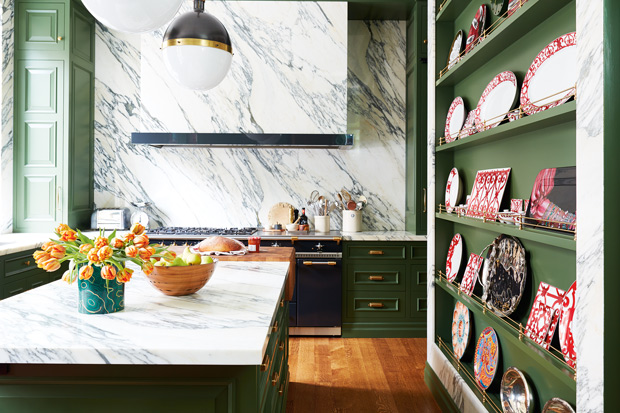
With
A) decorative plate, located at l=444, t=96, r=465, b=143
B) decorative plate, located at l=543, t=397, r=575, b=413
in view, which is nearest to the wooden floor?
decorative plate, located at l=543, t=397, r=575, b=413

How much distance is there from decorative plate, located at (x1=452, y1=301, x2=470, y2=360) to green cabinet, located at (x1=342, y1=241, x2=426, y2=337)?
1.12 meters

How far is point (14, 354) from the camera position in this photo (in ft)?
3.60

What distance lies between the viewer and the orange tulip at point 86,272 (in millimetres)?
1302

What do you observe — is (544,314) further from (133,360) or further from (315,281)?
(315,281)

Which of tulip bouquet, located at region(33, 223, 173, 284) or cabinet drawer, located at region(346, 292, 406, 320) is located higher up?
tulip bouquet, located at region(33, 223, 173, 284)

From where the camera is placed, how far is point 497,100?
212 centimetres

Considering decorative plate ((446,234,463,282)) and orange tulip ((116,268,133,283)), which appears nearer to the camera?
orange tulip ((116,268,133,283))

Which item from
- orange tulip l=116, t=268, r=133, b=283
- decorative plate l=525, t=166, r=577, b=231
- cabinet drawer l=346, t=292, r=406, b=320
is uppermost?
decorative plate l=525, t=166, r=577, b=231

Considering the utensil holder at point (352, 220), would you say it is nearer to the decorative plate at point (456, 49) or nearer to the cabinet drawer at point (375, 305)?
the cabinet drawer at point (375, 305)

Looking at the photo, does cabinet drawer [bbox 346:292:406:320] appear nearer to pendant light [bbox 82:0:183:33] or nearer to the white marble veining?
the white marble veining

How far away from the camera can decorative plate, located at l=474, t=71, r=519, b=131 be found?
6.50ft

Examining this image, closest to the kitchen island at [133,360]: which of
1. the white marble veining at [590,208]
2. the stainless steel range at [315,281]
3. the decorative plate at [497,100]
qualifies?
the white marble veining at [590,208]

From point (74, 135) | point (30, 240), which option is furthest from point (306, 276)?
point (74, 135)

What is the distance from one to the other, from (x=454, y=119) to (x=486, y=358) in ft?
4.24
